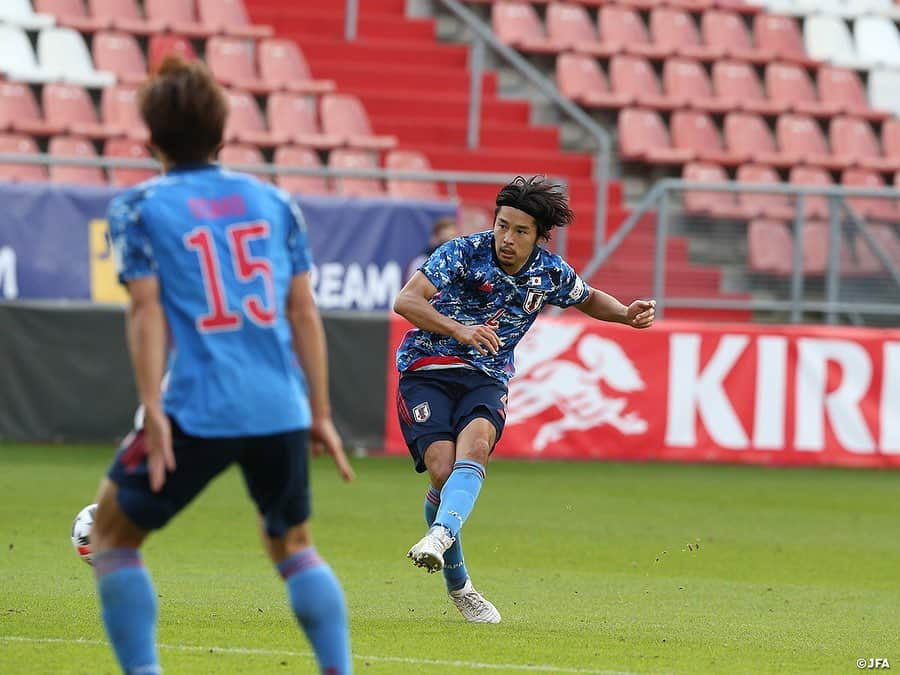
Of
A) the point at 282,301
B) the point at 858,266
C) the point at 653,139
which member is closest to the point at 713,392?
the point at 858,266

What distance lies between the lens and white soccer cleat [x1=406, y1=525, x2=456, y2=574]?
6.55m

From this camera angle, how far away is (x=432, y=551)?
659cm

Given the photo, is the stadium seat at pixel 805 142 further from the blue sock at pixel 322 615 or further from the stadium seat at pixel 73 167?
the blue sock at pixel 322 615

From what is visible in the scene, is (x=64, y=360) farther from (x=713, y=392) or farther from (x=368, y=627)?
(x=368, y=627)

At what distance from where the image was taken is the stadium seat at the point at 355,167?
18062 mm

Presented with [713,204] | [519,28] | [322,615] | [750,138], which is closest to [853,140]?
[750,138]

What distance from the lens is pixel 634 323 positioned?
7.72 m

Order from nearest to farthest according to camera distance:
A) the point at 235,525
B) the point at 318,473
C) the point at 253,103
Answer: the point at 235,525 → the point at 318,473 → the point at 253,103

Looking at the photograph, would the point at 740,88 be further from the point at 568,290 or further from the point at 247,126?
the point at 568,290

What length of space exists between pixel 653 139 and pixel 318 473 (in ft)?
27.2

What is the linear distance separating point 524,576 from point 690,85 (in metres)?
13.8

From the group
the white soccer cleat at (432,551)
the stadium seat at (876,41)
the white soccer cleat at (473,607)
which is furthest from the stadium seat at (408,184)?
the white soccer cleat at (432,551)

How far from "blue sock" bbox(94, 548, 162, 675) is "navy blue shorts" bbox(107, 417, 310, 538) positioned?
0.16 metres

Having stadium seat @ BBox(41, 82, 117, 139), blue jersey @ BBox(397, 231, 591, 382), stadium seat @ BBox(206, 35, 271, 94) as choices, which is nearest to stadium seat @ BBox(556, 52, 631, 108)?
stadium seat @ BBox(206, 35, 271, 94)
